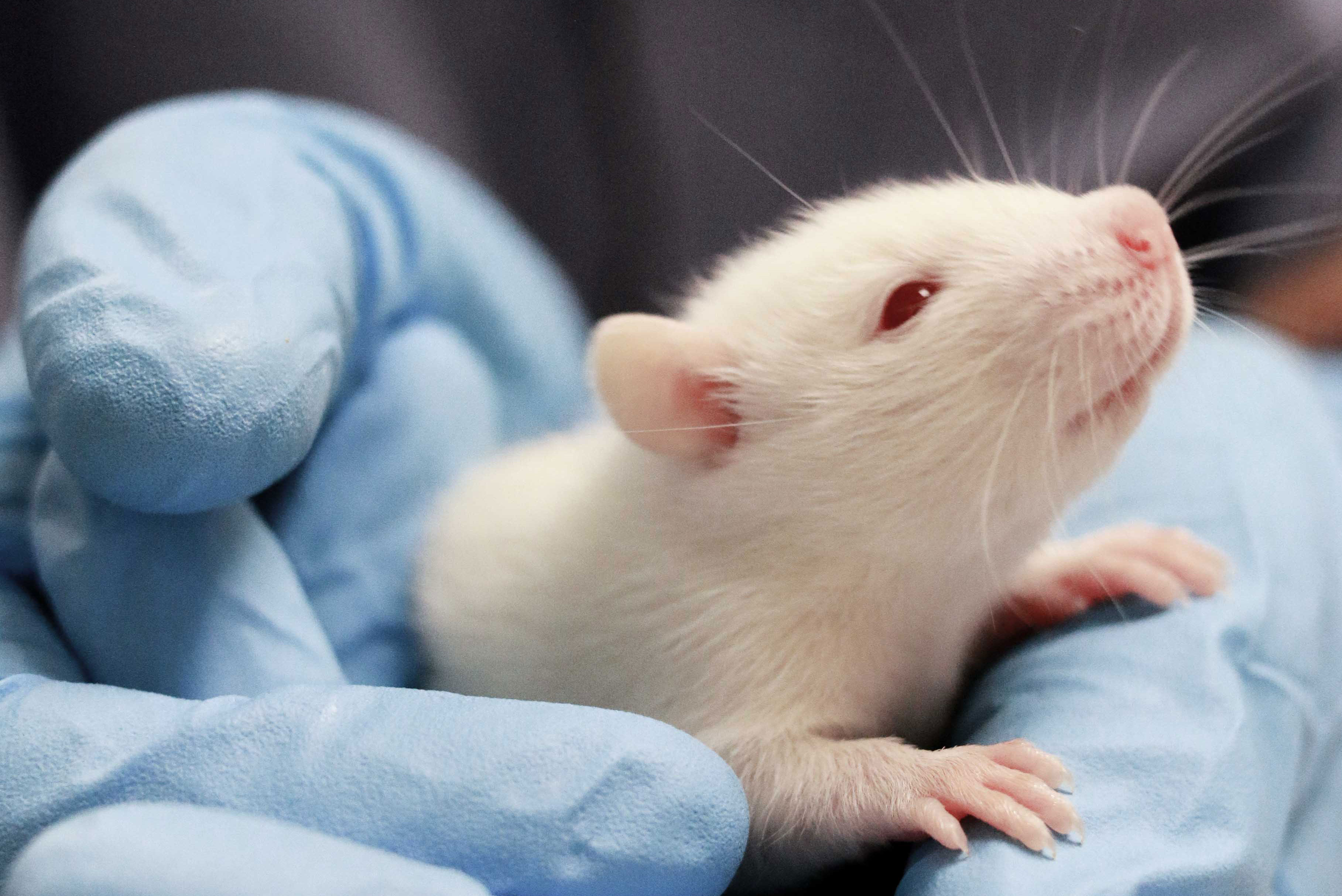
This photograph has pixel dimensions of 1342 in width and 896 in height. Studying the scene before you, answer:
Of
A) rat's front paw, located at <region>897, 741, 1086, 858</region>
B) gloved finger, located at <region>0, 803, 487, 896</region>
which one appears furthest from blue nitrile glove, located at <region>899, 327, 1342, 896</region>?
gloved finger, located at <region>0, 803, 487, 896</region>

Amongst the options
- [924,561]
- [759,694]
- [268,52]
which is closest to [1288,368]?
[924,561]

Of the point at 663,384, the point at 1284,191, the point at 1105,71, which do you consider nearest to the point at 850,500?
the point at 663,384

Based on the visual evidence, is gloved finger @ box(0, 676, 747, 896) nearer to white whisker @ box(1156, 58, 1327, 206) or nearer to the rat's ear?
the rat's ear

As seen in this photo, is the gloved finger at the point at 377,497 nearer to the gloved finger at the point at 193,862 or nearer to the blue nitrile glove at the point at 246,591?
the blue nitrile glove at the point at 246,591

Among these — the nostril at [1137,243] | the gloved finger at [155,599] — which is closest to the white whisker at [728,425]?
the nostril at [1137,243]

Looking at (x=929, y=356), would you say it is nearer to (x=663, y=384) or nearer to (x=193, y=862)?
(x=663, y=384)
